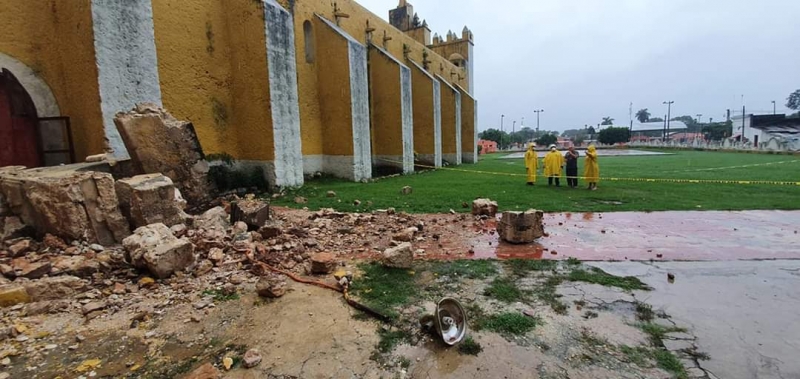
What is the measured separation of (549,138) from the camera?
6353cm

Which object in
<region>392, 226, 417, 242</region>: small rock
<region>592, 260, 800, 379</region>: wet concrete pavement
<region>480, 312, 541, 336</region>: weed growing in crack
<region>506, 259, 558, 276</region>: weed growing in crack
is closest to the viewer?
<region>592, 260, 800, 379</region>: wet concrete pavement

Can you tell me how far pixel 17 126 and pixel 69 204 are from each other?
14.8 feet

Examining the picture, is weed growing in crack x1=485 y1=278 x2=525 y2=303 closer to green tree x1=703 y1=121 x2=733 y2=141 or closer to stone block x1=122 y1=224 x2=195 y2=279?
stone block x1=122 y1=224 x2=195 y2=279

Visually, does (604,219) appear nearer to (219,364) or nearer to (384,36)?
(219,364)

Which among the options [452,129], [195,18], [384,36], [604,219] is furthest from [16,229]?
[452,129]

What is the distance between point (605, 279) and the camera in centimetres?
422

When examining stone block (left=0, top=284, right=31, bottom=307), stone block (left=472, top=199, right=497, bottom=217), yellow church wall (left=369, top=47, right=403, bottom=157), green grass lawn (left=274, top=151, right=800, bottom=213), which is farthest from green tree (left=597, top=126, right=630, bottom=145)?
stone block (left=0, top=284, right=31, bottom=307)

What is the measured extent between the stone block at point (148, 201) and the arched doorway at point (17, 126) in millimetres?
3917

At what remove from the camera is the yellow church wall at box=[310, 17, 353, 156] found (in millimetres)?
13156

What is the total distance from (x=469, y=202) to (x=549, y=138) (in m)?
59.7

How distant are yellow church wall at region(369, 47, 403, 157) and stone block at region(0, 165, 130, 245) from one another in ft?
41.7

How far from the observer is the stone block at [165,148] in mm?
6520

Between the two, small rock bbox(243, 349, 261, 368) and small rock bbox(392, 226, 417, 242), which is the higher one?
small rock bbox(392, 226, 417, 242)

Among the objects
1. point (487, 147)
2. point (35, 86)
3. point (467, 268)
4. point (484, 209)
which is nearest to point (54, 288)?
point (467, 268)
